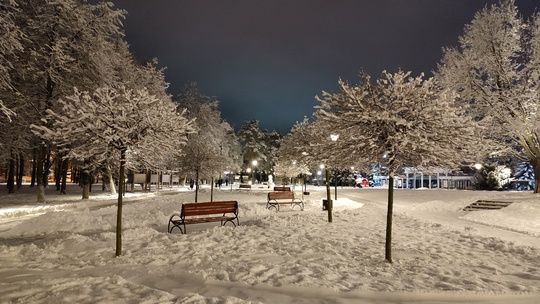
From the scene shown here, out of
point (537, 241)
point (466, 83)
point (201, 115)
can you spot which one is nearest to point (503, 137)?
point (466, 83)

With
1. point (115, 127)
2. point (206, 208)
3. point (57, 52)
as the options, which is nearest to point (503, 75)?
point (206, 208)

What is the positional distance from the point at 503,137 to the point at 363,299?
81.8 feet

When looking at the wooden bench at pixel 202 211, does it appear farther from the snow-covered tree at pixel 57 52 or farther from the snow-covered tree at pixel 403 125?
the snow-covered tree at pixel 57 52

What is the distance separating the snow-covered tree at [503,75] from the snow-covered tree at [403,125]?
1847 cm

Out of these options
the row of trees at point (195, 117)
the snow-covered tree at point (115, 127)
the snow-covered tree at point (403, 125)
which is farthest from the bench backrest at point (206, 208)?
the snow-covered tree at point (403, 125)

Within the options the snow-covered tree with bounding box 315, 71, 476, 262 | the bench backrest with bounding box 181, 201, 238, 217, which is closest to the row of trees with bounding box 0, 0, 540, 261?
the snow-covered tree with bounding box 315, 71, 476, 262

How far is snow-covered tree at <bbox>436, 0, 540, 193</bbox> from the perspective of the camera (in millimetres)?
21641

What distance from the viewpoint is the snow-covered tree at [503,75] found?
21641mm

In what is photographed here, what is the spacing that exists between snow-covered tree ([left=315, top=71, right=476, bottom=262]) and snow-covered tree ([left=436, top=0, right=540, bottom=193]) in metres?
18.5

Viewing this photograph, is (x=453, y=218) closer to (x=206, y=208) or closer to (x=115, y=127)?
(x=206, y=208)

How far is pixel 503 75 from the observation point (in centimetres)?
2222

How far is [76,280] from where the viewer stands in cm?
558

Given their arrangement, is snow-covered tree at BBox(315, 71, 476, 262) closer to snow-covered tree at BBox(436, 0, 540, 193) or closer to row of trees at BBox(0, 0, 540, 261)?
row of trees at BBox(0, 0, 540, 261)

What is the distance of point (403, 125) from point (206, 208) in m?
7.46
